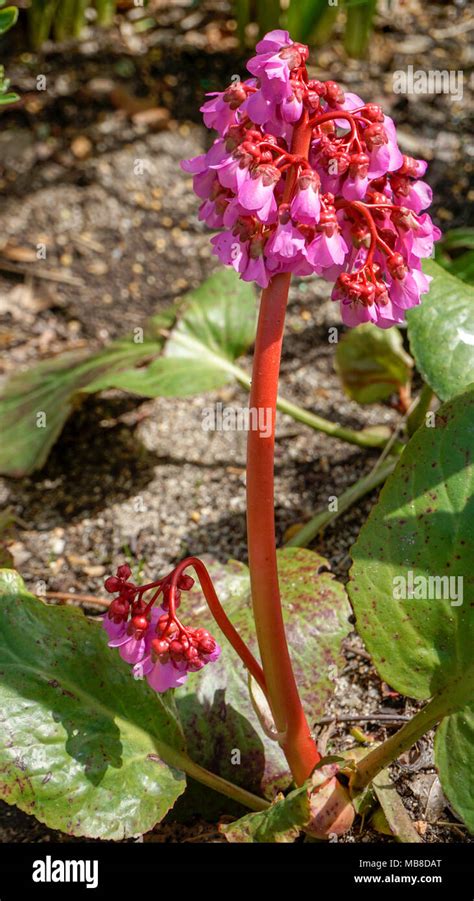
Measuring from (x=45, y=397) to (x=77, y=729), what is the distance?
46.9 inches

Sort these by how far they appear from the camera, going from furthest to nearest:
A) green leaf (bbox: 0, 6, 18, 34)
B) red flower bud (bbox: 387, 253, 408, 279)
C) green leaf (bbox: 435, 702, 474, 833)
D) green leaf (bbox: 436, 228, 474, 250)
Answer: green leaf (bbox: 436, 228, 474, 250) < green leaf (bbox: 0, 6, 18, 34) < green leaf (bbox: 435, 702, 474, 833) < red flower bud (bbox: 387, 253, 408, 279)

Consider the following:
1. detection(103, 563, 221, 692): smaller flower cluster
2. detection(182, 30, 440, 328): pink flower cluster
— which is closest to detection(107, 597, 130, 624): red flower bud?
detection(103, 563, 221, 692): smaller flower cluster

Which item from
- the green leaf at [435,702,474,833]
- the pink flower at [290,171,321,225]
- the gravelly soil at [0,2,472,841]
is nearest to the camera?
the pink flower at [290,171,321,225]

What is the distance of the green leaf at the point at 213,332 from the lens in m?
2.41

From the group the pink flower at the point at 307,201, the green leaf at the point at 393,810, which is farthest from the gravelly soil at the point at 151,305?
the pink flower at the point at 307,201

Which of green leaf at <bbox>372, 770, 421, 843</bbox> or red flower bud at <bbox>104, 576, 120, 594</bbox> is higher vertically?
red flower bud at <bbox>104, 576, 120, 594</bbox>

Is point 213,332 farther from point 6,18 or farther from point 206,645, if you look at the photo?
point 206,645

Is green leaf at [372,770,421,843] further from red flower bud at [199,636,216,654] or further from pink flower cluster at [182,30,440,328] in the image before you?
pink flower cluster at [182,30,440,328]

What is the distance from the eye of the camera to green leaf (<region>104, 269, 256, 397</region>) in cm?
241

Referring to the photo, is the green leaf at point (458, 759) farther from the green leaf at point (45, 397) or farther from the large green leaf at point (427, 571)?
the green leaf at point (45, 397)

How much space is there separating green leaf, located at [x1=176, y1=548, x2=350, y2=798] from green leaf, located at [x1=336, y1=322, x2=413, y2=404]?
2.40 ft

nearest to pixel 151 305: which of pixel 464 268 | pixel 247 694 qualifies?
pixel 464 268

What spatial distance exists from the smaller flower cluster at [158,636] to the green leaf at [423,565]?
28 cm

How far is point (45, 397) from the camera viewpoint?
254 cm
